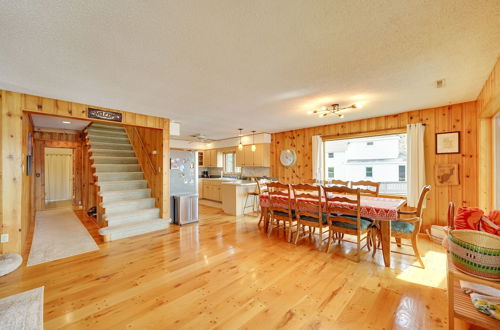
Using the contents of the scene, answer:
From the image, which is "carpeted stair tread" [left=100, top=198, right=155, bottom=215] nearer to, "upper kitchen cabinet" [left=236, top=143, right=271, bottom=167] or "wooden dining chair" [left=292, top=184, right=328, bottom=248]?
"upper kitchen cabinet" [left=236, top=143, right=271, bottom=167]

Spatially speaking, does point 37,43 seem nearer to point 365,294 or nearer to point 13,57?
point 13,57

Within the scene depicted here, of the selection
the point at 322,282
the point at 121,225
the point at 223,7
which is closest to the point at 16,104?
the point at 121,225

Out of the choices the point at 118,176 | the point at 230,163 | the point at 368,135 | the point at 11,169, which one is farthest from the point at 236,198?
the point at 11,169

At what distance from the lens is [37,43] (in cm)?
181

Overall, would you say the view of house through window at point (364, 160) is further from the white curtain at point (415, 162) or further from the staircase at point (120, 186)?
the staircase at point (120, 186)

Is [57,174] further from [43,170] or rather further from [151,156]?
[151,156]

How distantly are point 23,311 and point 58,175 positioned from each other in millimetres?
8276

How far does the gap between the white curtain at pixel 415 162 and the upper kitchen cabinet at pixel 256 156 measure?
12.0 ft

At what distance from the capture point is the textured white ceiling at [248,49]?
1438 mm

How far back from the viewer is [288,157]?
612 cm

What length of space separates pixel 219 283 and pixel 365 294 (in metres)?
1.57

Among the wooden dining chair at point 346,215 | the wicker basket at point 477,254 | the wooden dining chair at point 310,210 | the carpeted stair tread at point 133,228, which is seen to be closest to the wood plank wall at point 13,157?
the carpeted stair tread at point 133,228

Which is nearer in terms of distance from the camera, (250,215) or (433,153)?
(433,153)

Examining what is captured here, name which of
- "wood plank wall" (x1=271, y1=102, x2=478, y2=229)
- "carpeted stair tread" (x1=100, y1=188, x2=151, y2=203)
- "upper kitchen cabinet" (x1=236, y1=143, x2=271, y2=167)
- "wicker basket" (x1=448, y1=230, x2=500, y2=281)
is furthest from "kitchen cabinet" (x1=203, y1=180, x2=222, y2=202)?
"wicker basket" (x1=448, y1=230, x2=500, y2=281)
